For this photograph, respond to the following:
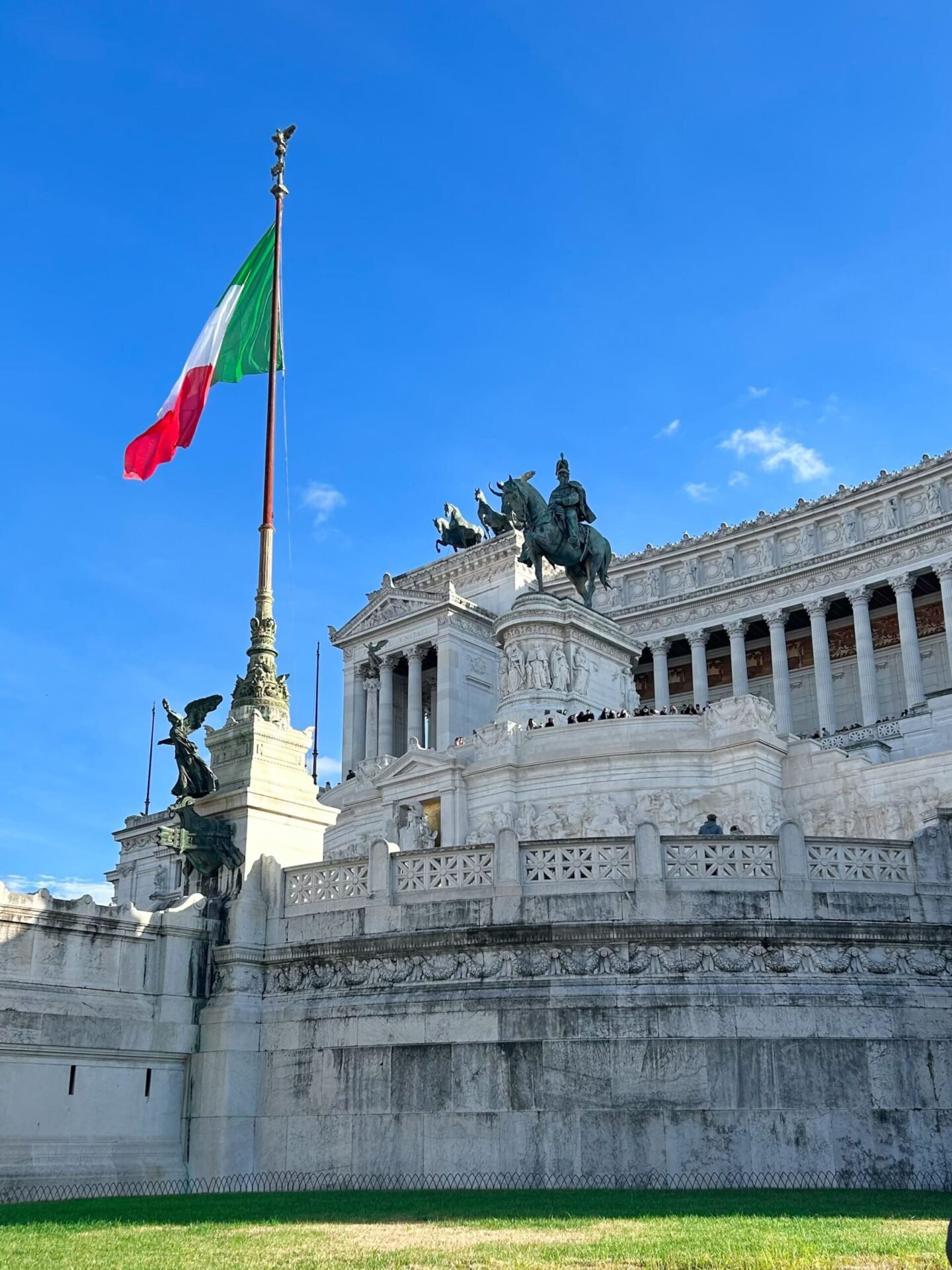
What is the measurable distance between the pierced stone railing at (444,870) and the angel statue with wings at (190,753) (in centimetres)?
415

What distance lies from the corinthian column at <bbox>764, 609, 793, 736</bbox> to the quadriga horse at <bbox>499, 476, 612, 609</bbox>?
25362 millimetres

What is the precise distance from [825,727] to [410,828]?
36514 mm

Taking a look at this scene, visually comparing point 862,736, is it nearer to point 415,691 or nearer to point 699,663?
point 699,663

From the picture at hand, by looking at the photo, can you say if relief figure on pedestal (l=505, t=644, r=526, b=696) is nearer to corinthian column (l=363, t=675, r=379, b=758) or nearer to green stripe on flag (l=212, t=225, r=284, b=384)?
green stripe on flag (l=212, t=225, r=284, b=384)

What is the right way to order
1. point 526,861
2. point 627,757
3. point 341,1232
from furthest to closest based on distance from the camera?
point 627,757 → point 526,861 → point 341,1232

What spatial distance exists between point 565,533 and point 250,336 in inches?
1021

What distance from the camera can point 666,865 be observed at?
18.5 meters

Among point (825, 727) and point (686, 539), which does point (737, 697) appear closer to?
point (825, 727)

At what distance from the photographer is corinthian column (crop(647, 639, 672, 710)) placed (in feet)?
261

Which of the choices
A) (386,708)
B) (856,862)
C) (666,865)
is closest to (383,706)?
(386,708)

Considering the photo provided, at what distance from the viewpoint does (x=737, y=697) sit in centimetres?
3909

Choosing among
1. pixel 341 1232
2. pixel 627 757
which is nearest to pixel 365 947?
pixel 341 1232

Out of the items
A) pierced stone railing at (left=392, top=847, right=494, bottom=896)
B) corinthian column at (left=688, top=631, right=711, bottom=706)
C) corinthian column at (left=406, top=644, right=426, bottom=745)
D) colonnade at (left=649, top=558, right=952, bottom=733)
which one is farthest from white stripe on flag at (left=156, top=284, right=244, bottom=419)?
corinthian column at (left=688, top=631, right=711, bottom=706)

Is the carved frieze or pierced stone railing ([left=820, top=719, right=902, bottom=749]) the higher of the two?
pierced stone railing ([left=820, top=719, right=902, bottom=749])
